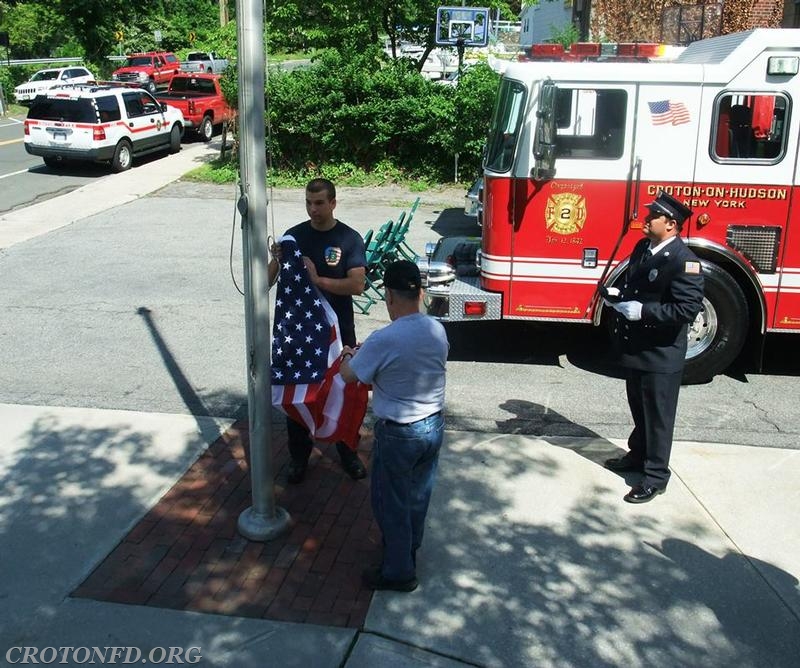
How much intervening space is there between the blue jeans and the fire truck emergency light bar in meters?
4.36

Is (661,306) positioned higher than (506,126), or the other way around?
(506,126)

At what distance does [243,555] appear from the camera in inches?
185

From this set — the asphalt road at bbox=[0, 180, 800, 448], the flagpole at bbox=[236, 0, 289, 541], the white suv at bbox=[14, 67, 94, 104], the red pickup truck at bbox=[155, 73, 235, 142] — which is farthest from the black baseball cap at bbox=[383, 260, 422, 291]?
the white suv at bbox=[14, 67, 94, 104]

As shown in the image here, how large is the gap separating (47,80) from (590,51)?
105 feet

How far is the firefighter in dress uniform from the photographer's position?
201 inches

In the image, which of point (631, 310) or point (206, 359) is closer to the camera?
point (631, 310)

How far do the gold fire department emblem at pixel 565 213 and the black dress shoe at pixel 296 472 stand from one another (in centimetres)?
299

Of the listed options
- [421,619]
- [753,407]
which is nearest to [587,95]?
[753,407]

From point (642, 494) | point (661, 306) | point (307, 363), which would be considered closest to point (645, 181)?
point (661, 306)

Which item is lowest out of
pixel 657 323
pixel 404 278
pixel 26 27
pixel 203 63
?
pixel 657 323

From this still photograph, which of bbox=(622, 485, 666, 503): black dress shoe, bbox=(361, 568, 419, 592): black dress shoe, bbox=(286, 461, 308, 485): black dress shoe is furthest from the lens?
bbox=(286, 461, 308, 485): black dress shoe

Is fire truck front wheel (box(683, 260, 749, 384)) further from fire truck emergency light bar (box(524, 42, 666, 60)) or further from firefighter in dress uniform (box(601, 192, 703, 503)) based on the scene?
fire truck emergency light bar (box(524, 42, 666, 60))

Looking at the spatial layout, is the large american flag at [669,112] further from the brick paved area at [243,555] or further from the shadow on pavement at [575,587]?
the brick paved area at [243,555]

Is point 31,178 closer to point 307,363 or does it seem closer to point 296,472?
point 296,472
